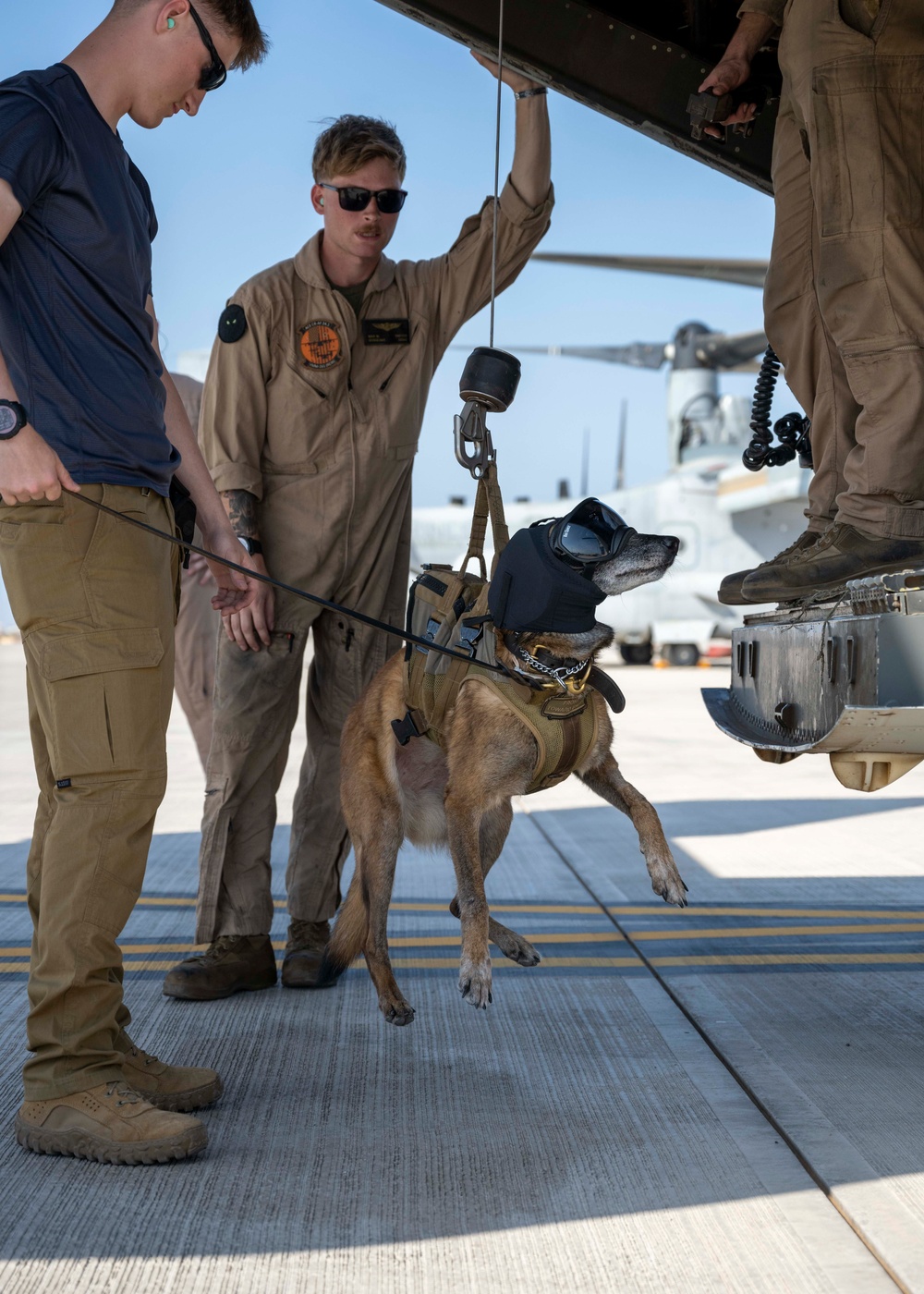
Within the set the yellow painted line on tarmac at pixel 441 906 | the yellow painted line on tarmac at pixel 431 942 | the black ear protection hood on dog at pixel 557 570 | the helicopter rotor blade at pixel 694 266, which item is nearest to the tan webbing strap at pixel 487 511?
the black ear protection hood on dog at pixel 557 570

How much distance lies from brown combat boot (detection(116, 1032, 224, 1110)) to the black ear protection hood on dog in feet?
3.88

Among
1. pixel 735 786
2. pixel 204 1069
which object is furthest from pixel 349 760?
pixel 735 786

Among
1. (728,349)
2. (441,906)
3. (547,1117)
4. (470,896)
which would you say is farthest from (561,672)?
(728,349)

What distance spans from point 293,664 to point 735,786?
477 centimetres

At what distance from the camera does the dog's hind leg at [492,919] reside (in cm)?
315

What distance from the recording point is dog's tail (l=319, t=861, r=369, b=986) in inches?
120

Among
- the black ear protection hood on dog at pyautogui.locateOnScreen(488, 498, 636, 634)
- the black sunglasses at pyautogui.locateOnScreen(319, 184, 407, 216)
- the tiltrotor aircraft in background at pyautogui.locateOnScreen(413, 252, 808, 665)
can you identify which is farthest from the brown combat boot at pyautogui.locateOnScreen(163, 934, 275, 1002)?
the tiltrotor aircraft in background at pyautogui.locateOnScreen(413, 252, 808, 665)

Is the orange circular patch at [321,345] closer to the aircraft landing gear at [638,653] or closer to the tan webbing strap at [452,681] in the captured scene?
the tan webbing strap at [452,681]

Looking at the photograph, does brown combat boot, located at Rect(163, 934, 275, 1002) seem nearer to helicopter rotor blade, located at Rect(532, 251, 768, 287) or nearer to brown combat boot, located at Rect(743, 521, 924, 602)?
brown combat boot, located at Rect(743, 521, 924, 602)

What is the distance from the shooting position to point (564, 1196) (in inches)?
78.8

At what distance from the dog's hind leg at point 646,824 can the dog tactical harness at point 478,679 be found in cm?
11

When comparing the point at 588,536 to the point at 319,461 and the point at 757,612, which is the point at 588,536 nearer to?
the point at 319,461

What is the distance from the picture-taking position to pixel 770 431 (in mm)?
3768

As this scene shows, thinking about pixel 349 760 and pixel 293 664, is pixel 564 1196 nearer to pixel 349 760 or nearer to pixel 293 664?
pixel 349 760
